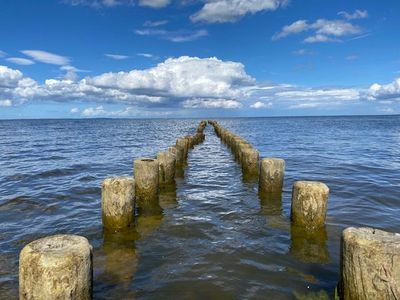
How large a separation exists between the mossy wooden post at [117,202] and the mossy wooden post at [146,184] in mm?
1838

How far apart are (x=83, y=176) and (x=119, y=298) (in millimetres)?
10793

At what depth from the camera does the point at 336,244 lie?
275 inches

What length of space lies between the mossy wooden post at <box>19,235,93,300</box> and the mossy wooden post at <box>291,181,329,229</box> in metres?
4.87

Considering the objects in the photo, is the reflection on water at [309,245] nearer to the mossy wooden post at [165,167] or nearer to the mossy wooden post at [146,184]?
the mossy wooden post at [146,184]

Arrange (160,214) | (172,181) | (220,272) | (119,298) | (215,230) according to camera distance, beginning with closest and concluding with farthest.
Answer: (119,298) < (220,272) < (215,230) < (160,214) < (172,181)

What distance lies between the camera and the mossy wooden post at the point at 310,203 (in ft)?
23.5

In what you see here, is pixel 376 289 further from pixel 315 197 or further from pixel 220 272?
pixel 315 197

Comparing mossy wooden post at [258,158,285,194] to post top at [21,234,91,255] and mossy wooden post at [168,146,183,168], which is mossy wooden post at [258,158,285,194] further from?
post top at [21,234,91,255]

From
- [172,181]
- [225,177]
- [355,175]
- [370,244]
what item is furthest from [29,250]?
[355,175]

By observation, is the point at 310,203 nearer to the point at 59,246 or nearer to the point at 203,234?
the point at 203,234

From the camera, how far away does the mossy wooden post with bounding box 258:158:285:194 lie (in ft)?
33.3

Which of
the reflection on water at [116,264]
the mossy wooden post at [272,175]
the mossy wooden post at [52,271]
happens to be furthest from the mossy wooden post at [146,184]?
the mossy wooden post at [52,271]

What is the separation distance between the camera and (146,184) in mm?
9547

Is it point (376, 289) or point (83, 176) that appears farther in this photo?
point (83, 176)
